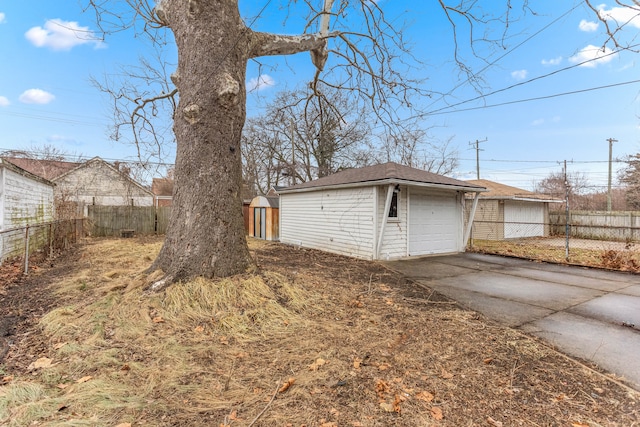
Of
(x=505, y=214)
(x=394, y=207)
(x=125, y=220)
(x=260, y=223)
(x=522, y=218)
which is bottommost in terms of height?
(x=260, y=223)

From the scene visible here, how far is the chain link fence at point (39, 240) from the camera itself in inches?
264

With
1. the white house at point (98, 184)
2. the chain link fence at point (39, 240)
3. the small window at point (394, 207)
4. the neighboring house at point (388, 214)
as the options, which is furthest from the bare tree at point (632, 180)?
the white house at point (98, 184)

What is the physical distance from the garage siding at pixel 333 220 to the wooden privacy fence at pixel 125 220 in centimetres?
659

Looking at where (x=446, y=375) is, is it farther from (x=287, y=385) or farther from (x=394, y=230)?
(x=394, y=230)

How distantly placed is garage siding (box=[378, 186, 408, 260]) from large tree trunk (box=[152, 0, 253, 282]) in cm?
497

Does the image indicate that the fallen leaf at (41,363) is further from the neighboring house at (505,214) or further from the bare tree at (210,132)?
the neighboring house at (505,214)

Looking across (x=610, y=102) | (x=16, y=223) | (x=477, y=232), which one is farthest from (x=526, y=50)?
(x=16, y=223)

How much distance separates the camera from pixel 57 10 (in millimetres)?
5715

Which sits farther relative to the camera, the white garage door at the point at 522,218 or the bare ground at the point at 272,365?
the white garage door at the point at 522,218

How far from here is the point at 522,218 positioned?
55.3 ft

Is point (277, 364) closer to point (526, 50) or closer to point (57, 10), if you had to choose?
point (57, 10)

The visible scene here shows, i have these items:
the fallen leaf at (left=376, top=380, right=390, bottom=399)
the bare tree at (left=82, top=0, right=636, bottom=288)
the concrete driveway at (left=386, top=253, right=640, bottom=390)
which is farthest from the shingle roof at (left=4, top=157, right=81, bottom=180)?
the fallen leaf at (left=376, top=380, right=390, bottom=399)

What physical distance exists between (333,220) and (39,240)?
859 cm

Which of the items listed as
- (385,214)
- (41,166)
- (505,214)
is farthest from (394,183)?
(41,166)
